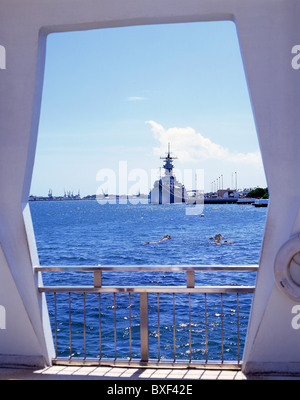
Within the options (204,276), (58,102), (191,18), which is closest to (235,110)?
(58,102)

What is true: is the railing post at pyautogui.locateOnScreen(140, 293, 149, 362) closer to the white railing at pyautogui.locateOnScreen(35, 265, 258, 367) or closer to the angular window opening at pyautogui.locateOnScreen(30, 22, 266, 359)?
the white railing at pyautogui.locateOnScreen(35, 265, 258, 367)

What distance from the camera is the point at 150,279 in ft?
48.4

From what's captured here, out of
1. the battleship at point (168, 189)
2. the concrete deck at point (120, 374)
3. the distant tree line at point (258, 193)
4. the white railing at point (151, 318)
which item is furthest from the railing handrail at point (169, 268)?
the distant tree line at point (258, 193)

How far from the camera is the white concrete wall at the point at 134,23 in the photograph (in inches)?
96.7

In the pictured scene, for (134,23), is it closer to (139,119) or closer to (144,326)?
(144,326)

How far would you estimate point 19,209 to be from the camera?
2.68 m

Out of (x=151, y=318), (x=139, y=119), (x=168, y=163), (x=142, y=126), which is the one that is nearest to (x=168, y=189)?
(x=168, y=163)

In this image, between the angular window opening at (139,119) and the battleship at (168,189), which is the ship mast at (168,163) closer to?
the battleship at (168,189)

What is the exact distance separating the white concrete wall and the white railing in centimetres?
15

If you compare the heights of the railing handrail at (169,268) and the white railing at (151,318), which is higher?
the railing handrail at (169,268)

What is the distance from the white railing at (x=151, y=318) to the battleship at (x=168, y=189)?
4023cm
